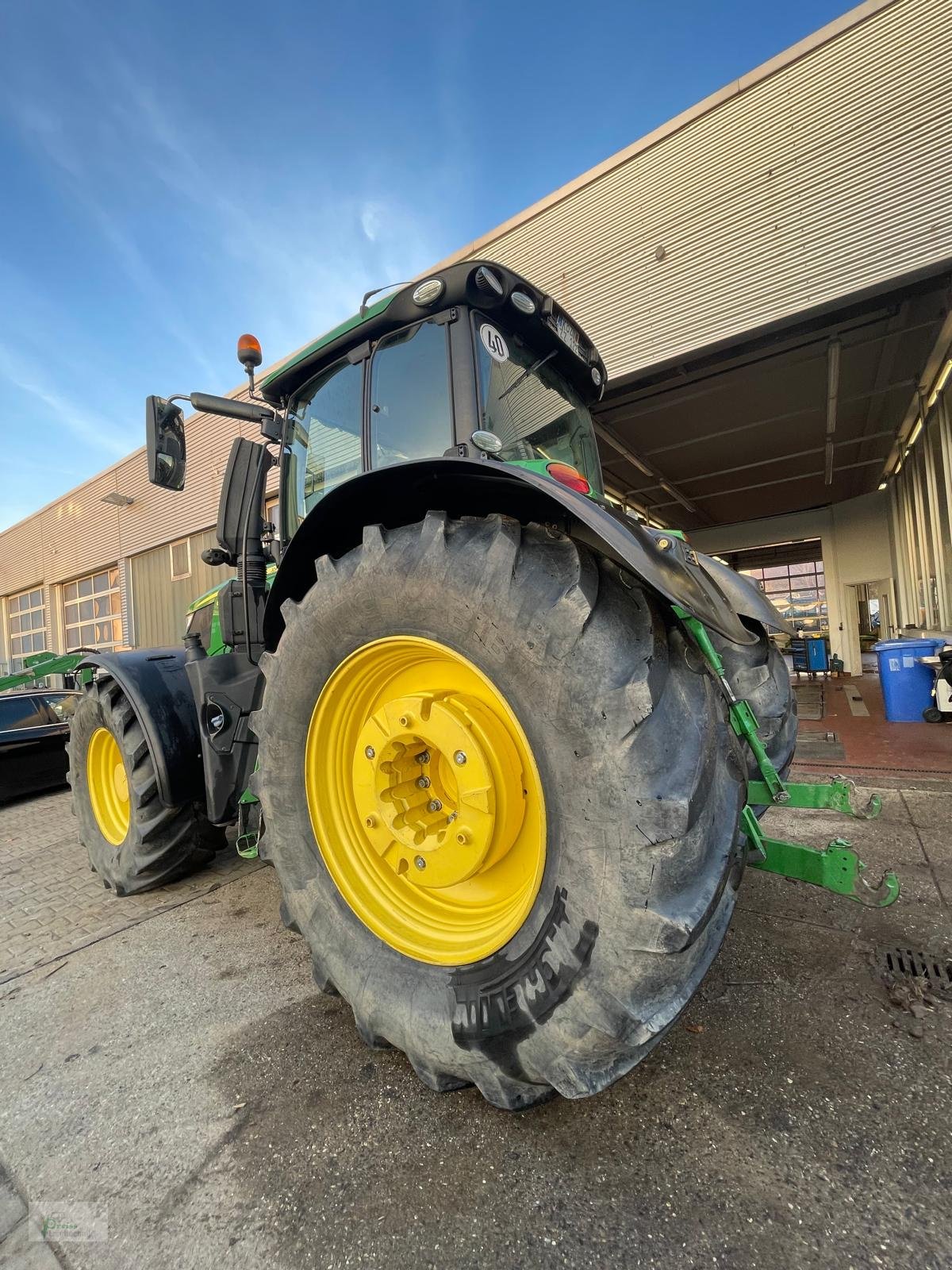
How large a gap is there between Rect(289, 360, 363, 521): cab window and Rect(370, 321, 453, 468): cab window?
0.33 ft

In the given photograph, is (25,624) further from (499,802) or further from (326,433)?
(499,802)

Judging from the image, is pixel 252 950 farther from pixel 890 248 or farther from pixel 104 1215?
pixel 890 248

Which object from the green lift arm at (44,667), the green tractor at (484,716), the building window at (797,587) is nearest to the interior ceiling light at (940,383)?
the green tractor at (484,716)

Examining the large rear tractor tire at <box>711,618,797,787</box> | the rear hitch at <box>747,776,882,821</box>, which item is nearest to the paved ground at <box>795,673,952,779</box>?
the large rear tractor tire at <box>711,618,797,787</box>

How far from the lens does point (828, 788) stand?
188 centimetres

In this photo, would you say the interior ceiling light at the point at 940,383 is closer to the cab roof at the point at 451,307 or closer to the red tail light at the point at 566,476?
the cab roof at the point at 451,307

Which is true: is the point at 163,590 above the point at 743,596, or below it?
above

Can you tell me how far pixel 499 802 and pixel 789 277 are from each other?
6980 mm

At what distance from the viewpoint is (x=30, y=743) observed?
18.5 ft

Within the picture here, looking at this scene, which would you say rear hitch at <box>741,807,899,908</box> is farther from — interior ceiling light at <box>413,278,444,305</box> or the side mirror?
the side mirror

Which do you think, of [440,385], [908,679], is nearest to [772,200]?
A: [908,679]

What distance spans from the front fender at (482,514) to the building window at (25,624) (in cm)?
2110

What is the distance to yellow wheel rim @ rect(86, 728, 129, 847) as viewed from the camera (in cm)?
315

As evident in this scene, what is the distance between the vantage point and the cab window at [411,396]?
203 centimetres
